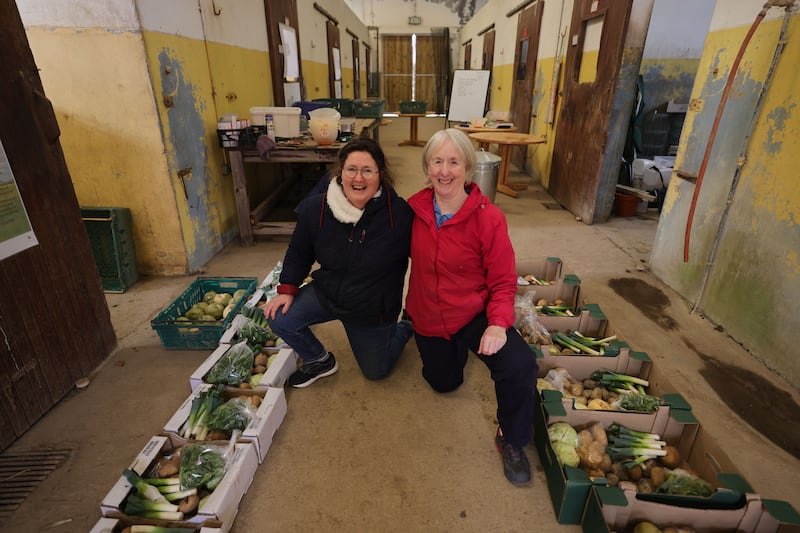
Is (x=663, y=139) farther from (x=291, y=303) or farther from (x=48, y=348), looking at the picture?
(x=48, y=348)

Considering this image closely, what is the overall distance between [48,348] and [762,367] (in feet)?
13.9

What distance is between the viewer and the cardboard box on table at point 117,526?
1533 mm

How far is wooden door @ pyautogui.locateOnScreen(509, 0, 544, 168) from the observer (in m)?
7.47

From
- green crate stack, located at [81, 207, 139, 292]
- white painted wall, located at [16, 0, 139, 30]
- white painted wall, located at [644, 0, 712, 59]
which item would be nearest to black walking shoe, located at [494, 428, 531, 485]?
green crate stack, located at [81, 207, 139, 292]

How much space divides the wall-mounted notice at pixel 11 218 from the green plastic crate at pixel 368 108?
614 centimetres

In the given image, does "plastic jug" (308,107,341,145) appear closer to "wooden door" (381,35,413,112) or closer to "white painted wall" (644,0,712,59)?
"white painted wall" (644,0,712,59)

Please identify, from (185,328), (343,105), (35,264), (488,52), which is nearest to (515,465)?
(185,328)

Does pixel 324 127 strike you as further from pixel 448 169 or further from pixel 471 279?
pixel 471 279

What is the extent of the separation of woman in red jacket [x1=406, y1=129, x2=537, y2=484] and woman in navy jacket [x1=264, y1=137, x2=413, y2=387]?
148mm

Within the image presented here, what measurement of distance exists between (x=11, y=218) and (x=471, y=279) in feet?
7.34

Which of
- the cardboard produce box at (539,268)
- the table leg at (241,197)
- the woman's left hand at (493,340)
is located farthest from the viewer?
the table leg at (241,197)

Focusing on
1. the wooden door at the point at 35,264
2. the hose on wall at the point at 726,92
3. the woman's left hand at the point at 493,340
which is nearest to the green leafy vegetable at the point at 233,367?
the wooden door at the point at 35,264

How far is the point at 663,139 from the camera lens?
6.39 meters

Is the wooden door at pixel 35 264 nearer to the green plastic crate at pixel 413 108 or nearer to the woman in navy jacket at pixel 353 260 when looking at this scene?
the woman in navy jacket at pixel 353 260
